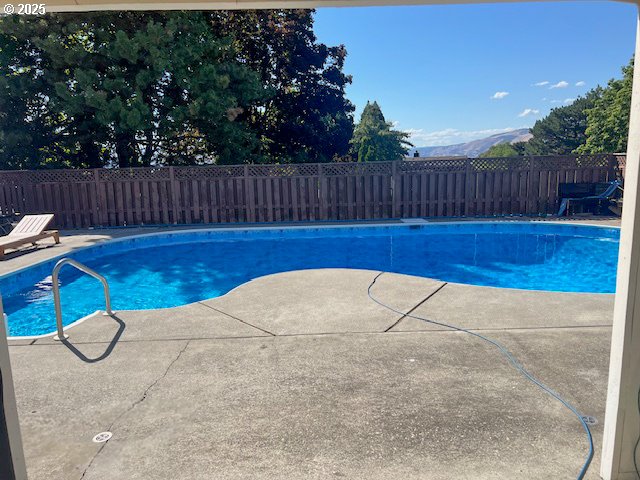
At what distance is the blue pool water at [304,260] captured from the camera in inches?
324

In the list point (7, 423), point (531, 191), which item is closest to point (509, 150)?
point (531, 191)

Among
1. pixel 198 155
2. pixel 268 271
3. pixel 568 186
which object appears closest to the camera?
pixel 268 271

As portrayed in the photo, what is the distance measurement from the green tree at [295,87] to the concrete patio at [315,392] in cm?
1471

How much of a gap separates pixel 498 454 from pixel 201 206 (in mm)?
12493

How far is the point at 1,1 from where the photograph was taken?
200cm

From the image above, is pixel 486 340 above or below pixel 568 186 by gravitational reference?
below

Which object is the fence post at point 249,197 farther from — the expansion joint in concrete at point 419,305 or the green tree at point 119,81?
the expansion joint in concrete at point 419,305

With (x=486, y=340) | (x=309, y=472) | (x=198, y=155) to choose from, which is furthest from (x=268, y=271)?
(x=198, y=155)

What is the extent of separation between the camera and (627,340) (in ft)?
7.04

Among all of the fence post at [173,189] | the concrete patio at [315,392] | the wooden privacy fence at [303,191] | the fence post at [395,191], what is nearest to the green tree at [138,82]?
the fence post at [173,189]

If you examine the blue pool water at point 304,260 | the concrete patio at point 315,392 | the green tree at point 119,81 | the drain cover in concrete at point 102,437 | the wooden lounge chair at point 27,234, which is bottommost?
the blue pool water at point 304,260

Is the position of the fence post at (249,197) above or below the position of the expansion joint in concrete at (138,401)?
above

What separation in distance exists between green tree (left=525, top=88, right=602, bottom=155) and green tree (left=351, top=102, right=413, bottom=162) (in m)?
21.6

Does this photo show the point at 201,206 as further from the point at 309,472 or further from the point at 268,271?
the point at 309,472
